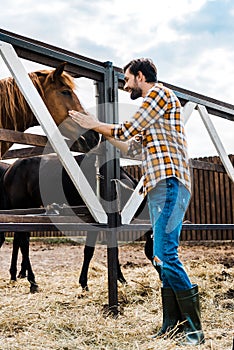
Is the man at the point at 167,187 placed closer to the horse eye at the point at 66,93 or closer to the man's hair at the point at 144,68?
the man's hair at the point at 144,68

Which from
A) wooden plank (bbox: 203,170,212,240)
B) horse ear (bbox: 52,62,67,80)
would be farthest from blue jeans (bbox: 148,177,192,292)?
wooden plank (bbox: 203,170,212,240)

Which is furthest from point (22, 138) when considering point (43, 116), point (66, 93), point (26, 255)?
point (26, 255)

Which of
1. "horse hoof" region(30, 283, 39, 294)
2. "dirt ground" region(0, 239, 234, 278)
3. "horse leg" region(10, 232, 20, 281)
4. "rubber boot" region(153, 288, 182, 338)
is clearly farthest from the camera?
"dirt ground" region(0, 239, 234, 278)

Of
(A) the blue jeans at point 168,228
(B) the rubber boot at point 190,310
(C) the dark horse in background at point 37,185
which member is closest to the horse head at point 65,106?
(A) the blue jeans at point 168,228

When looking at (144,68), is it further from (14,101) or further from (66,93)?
(14,101)

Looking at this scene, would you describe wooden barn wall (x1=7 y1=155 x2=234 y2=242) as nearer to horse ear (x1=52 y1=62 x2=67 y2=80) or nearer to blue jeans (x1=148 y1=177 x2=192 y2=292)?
horse ear (x1=52 y1=62 x2=67 y2=80)

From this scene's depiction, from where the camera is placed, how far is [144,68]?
296cm

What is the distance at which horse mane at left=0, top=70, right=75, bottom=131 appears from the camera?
3.59 m

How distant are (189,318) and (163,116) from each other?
111 centimetres

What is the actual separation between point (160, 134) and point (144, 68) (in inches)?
16.0

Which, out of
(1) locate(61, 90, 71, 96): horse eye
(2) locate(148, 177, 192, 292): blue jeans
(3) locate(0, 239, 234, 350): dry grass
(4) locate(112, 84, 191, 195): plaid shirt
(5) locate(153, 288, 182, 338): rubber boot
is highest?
(1) locate(61, 90, 71, 96): horse eye

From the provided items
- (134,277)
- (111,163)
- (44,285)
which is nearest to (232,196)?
(134,277)

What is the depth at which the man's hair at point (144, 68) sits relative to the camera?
9.70ft

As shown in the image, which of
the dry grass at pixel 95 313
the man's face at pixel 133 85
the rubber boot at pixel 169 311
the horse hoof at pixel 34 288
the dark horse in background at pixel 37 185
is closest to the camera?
the dry grass at pixel 95 313
